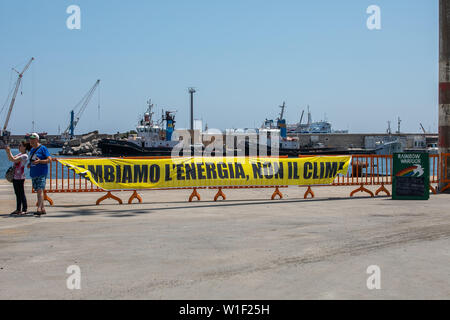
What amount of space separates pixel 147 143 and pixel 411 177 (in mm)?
71518

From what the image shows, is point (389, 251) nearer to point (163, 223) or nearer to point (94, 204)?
point (163, 223)

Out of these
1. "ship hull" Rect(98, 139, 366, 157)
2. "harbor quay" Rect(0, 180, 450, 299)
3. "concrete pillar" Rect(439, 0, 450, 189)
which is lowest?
"harbor quay" Rect(0, 180, 450, 299)

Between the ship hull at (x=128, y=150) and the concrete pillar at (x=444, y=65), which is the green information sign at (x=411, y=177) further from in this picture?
the ship hull at (x=128, y=150)

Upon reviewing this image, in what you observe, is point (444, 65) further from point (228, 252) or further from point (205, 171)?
point (228, 252)

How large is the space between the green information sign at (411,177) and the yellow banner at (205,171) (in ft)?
5.25

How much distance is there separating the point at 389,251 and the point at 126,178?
8.43m

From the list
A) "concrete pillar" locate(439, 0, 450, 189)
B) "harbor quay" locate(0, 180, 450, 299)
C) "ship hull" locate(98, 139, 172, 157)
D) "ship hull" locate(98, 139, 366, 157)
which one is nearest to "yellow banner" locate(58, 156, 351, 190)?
"harbor quay" locate(0, 180, 450, 299)

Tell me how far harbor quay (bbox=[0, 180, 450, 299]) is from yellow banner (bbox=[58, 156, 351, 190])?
124 cm

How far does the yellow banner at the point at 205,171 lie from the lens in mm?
13805

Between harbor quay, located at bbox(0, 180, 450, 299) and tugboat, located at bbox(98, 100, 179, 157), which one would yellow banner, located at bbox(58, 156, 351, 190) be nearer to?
harbor quay, located at bbox(0, 180, 450, 299)

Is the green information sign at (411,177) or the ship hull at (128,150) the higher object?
the ship hull at (128,150)

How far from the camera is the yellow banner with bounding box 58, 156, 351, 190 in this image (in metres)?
13.8

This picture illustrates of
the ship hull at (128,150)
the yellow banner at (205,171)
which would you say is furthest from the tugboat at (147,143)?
the yellow banner at (205,171)
